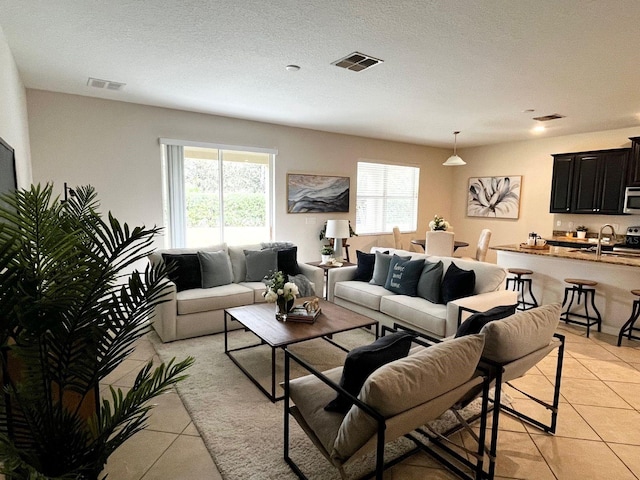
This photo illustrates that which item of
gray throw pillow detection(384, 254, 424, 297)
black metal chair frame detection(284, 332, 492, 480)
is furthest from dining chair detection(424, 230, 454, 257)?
black metal chair frame detection(284, 332, 492, 480)

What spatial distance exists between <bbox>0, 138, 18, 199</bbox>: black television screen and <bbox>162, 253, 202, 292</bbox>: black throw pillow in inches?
66.8

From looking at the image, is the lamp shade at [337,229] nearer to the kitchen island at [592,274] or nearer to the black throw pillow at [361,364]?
the kitchen island at [592,274]

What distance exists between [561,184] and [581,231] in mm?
907

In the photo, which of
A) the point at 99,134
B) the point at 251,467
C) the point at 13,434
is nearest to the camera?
the point at 13,434

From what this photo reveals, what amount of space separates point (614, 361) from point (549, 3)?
331 cm

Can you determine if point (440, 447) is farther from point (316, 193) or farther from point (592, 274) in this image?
point (316, 193)

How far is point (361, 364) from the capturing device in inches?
67.2

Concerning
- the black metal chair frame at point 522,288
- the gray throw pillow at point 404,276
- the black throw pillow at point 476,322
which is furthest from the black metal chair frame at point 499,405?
the black metal chair frame at point 522,288

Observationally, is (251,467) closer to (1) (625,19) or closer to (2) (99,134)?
(1) (625,19)

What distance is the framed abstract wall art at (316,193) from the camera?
6.28 meters

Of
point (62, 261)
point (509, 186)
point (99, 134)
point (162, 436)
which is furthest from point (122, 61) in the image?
point (509, 186)

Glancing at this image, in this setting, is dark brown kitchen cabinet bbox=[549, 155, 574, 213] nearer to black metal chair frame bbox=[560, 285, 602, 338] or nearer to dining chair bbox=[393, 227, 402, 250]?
black metal chair frame bbox=[560, 285, 602, 338]

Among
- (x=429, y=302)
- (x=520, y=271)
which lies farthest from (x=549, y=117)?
(x=429, y=302)

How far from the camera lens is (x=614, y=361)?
3514mm
